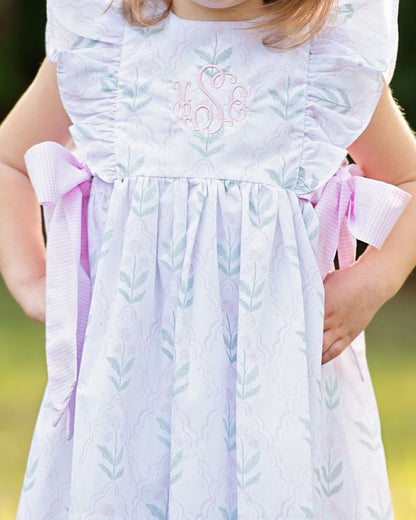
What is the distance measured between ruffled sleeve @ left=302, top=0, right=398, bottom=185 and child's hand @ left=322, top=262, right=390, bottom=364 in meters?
0.15

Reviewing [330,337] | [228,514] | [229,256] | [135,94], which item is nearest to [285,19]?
[135,94]

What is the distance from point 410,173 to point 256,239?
11.2 inches

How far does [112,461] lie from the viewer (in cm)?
139

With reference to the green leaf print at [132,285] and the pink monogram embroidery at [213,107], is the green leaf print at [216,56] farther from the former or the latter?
the green leaf print at [132,285]

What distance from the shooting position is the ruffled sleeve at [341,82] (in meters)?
1.45

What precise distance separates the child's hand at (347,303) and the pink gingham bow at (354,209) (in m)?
0.03

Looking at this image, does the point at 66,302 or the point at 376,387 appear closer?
the point at 66,302

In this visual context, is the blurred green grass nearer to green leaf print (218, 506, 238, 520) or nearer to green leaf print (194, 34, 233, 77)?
green leaf print (218, 506, 238, 520)

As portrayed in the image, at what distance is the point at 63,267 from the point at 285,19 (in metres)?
0.46

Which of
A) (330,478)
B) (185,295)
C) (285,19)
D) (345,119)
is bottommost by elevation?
(330,478)

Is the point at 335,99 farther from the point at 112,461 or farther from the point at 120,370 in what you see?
the point at 112,461

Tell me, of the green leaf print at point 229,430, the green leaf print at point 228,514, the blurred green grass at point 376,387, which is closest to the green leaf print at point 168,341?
the green leaf print at point 229,430

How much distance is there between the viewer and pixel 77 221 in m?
1.48

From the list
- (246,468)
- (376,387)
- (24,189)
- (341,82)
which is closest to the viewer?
(246,468)
